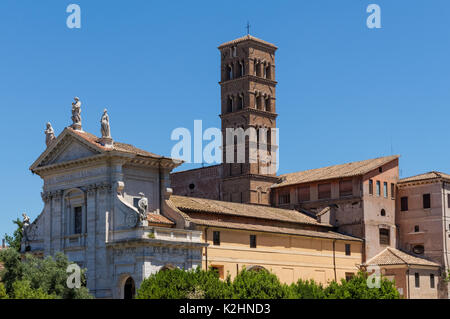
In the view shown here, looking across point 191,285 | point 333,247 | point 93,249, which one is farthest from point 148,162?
point 333,247

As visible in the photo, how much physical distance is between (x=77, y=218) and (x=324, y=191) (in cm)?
2299

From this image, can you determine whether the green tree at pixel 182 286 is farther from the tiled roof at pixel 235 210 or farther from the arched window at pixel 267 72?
the arched window at pixel 267 72

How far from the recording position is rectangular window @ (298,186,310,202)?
67.6m

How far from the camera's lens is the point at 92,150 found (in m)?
51.2

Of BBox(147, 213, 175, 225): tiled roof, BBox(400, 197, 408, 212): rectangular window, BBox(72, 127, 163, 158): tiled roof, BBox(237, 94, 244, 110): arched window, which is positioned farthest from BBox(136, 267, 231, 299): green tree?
BBox(237, 94, 244, 110): arched window

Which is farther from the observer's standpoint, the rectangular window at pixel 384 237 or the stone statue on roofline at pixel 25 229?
the rectangular window at pixel 384 237

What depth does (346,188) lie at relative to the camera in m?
65.1

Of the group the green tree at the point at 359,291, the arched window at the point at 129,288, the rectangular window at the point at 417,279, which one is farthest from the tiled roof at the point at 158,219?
the rectangular window at the point at 417,279

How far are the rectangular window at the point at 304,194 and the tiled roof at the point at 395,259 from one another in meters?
7.86

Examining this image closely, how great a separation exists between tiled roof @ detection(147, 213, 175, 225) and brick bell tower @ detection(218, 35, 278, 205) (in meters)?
25.3

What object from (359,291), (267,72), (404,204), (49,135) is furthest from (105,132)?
(267,72)

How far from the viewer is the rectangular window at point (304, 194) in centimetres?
6762

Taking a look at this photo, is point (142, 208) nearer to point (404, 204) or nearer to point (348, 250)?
point (348, 250)
